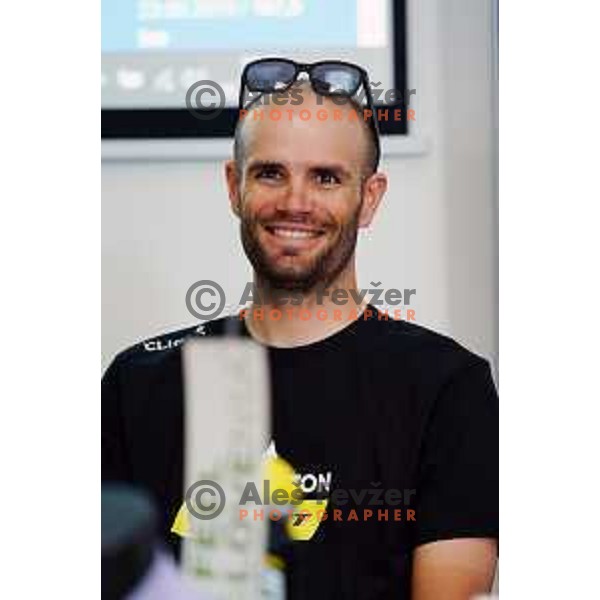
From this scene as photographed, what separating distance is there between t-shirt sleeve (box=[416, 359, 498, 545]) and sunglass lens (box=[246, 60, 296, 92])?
15.6 inches

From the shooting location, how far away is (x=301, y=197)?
A: 107 cm

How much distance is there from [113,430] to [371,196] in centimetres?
41

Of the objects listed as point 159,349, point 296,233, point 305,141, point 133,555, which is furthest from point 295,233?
point 133,555

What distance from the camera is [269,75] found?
1.10 meters

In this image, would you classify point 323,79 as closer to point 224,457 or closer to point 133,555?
point 224,457

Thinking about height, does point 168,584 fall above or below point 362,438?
below

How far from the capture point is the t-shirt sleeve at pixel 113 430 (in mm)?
1089

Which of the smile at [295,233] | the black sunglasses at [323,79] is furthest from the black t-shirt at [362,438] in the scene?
the black sunglasses at [323,79]

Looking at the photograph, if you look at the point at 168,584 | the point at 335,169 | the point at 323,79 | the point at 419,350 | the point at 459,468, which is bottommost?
the point at 168,584

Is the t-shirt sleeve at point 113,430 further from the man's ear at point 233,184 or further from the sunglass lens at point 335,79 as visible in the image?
the sunglass lens at point 335,79

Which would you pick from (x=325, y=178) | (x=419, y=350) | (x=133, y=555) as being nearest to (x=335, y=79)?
(x=325, y=178)
